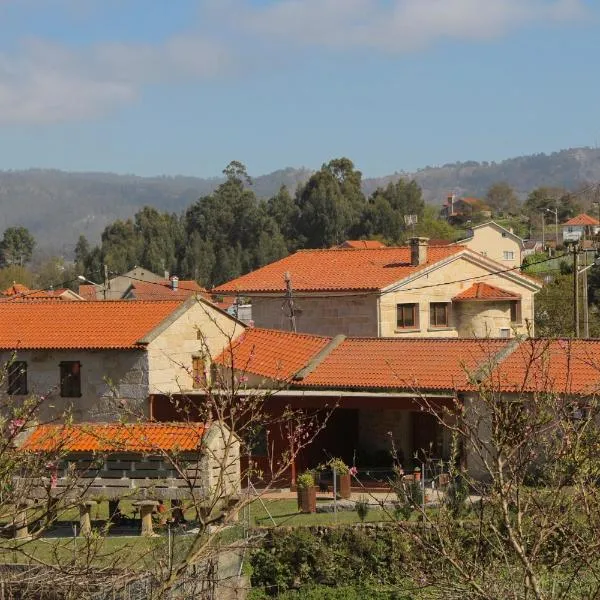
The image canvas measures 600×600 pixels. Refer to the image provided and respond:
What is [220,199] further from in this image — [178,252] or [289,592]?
[289,592]

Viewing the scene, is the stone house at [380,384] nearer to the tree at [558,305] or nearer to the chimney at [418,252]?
the chimney at [418,252]

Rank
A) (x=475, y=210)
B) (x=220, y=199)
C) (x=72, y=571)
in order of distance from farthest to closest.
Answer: (x=475, y=210) < (x=220, y=199) < (x=72, y=571)

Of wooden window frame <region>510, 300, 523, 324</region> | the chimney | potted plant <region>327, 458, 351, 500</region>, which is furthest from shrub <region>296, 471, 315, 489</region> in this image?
wooden window frame <region>510, 300, 523, 324</region>

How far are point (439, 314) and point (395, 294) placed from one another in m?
2.41

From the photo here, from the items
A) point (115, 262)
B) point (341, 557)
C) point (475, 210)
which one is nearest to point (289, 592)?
point (341, 557)

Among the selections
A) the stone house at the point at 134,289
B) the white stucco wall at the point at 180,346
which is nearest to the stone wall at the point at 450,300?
the white stucco wall at the point at 180,346

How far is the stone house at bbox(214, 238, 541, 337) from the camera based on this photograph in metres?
40.1

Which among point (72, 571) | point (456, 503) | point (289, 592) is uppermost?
point (72, 571)

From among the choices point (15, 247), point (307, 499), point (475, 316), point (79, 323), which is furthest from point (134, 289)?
point (15, 247)

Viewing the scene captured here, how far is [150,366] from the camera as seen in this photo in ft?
97.9

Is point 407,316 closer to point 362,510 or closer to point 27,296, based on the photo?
point 27,296

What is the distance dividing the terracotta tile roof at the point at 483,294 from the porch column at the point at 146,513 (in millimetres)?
22364

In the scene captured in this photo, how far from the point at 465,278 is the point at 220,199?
256 feet

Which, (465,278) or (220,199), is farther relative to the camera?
(220,199)
